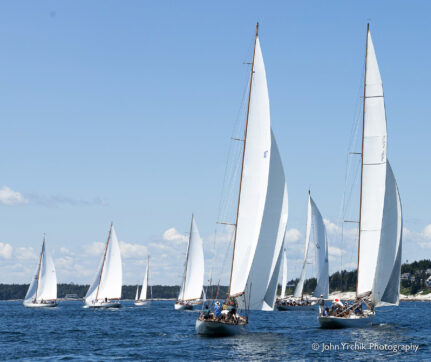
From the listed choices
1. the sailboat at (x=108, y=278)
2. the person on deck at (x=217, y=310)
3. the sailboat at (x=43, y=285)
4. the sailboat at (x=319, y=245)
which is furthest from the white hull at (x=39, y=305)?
the person on deck at (x=217, y=310)

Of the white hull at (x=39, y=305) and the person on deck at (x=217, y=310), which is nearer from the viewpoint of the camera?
the person on deck at (x=217, y=310)

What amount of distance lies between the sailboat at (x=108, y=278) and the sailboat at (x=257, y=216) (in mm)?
63133

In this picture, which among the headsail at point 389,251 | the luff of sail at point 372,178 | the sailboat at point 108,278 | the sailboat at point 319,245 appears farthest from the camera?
the sailboat at point 108,278

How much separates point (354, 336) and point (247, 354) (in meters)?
12.8

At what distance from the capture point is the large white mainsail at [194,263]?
104m

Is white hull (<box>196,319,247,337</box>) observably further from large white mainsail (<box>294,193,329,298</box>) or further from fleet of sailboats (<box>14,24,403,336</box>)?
large white mainsail (<box>294,193,329,298</box>)

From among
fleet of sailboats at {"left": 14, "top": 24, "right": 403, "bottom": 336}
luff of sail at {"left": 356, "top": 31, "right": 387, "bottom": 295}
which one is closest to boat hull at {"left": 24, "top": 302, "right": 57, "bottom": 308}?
fleet of sailboats at {"left": 14, "top": 24, "right": 403, "bottom": 336}

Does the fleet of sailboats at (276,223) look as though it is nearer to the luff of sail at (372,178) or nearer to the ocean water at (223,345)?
the luff of sail at (372,178)

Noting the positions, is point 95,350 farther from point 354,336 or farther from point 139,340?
point 354,336

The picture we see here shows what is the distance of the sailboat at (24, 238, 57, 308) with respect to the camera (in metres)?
124

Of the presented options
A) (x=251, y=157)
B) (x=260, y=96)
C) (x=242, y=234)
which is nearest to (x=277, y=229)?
(x=242, y=234)

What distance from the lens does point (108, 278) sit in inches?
4301

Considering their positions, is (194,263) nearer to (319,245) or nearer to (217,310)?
(319,245)

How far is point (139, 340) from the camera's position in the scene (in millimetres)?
50500
